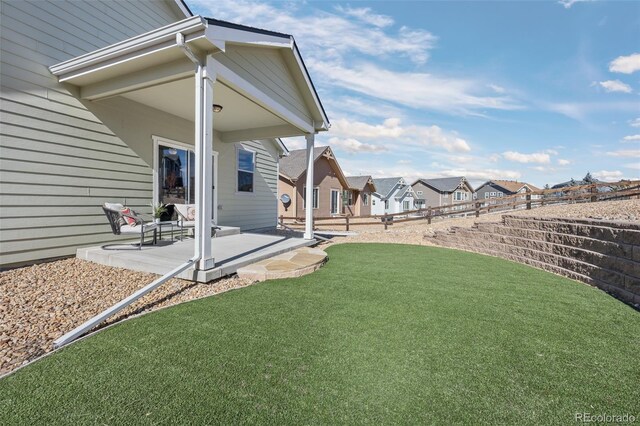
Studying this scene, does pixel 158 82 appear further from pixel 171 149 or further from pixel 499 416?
pixel 499 416

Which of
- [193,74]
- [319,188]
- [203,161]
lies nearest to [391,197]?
[319,188]

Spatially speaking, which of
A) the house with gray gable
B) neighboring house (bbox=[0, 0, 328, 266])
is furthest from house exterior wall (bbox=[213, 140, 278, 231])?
the house with gray gable

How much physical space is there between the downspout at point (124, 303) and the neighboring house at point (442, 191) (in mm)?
39428

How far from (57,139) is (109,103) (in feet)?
4.07

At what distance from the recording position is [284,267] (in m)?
4.94

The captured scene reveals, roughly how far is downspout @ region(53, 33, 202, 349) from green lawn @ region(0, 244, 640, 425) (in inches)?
7.6

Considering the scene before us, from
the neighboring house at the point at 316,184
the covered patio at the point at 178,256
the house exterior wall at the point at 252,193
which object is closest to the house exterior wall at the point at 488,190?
the neighboring house at the point at 316,184

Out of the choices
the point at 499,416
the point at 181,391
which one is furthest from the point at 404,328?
the point at 181,391

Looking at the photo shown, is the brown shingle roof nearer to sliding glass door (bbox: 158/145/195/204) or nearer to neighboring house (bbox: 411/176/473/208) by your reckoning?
neighboring house (bbox: 411/176/473/208)

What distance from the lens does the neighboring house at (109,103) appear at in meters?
4.48

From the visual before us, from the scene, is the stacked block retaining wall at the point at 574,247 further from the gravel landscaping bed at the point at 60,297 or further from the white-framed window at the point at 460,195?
the white-framed window at the point at 460,195

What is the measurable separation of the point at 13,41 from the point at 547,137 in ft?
98.5

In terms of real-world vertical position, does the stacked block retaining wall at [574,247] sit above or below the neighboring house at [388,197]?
below

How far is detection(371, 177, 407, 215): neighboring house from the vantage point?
118ft
